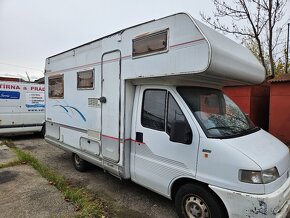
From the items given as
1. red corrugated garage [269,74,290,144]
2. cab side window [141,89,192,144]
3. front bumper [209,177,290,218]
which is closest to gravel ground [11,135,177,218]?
front bumper [209,177,290,218]

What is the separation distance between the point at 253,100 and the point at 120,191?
7.81 meters

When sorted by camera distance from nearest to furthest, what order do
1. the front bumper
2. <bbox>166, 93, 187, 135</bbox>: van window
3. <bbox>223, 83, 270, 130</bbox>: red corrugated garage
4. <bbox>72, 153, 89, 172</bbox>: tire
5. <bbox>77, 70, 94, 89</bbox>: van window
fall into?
the front bumper
<bbox>166, 93, 187, 135</bbox>: van window
<bbox>77, 70, 94, 89</bbox>: van window
<bbox>72, 153, 89, 172</bbox>: tire
<bbox>223, 83, 270, 130</bbox>: red corrugated garage

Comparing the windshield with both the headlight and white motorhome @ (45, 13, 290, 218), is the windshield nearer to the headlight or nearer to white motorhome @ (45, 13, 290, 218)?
white motorhome @ (45, 13, 290, 218)

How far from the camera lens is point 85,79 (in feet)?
17.7

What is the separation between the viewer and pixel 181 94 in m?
3.64

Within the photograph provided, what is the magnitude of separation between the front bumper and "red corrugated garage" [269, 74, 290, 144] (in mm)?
7425

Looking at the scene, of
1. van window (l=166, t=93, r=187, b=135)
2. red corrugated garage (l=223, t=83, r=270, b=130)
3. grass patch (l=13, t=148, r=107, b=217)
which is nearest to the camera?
van window (l=166, t=93, r=187, b=135)

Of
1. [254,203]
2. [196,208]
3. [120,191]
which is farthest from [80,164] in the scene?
[254,203]

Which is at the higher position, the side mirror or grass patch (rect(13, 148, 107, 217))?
the side mirror

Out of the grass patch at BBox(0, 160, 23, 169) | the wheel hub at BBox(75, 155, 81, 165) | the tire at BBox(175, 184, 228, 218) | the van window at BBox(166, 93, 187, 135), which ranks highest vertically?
the van window at BBox(166, 93, 187, 135)

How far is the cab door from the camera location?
337 centimetres

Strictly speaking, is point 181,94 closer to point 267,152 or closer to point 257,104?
point 267,152

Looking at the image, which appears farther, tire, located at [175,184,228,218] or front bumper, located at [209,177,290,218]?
tire, located at [175,184,228,218]

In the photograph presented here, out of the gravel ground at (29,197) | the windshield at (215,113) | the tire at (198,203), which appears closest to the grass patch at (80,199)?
the gravel ground at (29,197)
